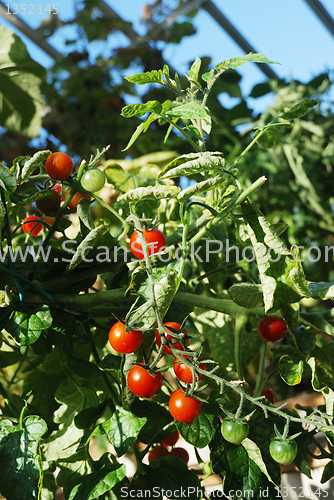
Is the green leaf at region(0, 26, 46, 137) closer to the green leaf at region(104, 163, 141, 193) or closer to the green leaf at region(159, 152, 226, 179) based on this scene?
the green leaf at region(104, 163, 141, 193)

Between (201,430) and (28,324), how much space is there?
0.19 meters

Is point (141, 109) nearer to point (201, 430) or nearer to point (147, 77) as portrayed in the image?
point (147, 77)

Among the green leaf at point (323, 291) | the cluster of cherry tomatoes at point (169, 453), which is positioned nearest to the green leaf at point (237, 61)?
the green leaf at point (323, 291)

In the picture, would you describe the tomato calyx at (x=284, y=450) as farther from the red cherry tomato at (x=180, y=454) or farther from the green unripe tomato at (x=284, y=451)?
the red cherry tomato at (x=180, y=454)

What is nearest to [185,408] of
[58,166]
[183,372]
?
[183,372]

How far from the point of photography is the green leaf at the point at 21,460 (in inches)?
13.5

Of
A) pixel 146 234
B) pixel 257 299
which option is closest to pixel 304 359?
pixel 257 299

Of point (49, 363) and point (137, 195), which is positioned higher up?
point (137, 195)

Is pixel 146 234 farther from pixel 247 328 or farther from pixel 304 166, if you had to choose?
pixel 304 166

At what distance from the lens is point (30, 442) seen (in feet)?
1.17

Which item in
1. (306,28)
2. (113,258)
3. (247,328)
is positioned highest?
(113,258)

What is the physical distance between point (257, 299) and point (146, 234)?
0.12 m

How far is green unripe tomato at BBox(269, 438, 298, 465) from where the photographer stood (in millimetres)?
331

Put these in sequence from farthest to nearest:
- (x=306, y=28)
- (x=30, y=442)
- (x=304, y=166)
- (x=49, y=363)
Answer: (x=306, y=28)
(x=304, y=166)
(x=49, y=363)
(x=30, y=442)
